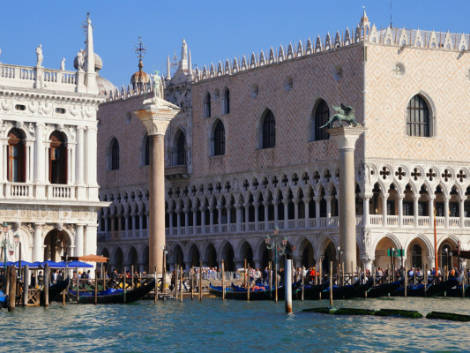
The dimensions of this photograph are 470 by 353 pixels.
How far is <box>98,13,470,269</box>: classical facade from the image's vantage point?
1960 inches

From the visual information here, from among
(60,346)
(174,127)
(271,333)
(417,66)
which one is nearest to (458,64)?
(417,66)

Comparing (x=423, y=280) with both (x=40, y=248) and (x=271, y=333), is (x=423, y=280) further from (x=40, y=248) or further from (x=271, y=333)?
(x=271, y=333)

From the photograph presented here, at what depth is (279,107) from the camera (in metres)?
52.9

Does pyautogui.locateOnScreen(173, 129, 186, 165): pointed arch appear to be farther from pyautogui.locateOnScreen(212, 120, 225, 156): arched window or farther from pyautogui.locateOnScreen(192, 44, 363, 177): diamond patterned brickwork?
pyautogui.locateOnScreen(212, 120, 225, 156): arched window

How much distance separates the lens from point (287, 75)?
52.7 meters

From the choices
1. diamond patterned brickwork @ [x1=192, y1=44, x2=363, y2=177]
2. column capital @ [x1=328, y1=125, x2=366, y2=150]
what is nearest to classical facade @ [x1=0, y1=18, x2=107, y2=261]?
column capital @ [x1=328, y1=125, x2=366, y2=150]

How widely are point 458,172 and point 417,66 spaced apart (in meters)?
4.11

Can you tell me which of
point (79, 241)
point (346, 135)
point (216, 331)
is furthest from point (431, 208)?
point (216, 331)

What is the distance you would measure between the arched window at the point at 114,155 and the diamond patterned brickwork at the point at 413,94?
1636cm

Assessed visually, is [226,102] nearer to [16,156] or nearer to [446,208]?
[446,208]

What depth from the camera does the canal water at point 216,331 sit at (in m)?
28.3

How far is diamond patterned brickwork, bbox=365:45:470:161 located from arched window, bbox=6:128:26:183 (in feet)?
41.6

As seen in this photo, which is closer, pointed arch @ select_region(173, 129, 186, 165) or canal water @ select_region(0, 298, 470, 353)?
canal water @ select_region(0, 298, 470, 353)

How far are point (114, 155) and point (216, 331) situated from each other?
32.0 metres
